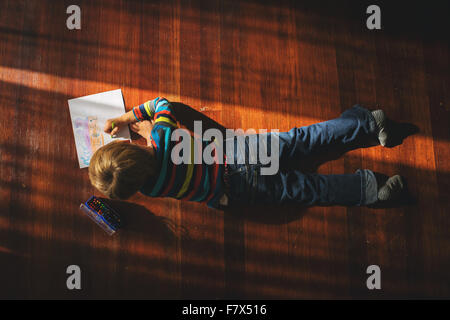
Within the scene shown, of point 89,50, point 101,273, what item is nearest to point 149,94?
point 89,50

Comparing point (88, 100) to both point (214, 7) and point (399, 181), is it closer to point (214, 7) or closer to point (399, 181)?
point (214, 7)

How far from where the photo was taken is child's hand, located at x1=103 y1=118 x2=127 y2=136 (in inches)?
42.6

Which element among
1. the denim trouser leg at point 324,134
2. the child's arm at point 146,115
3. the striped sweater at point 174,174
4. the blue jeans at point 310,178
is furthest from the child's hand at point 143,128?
the denim trouser leg at point 324,134

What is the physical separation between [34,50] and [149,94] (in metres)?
0.55

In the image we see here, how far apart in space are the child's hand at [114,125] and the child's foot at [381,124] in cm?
98

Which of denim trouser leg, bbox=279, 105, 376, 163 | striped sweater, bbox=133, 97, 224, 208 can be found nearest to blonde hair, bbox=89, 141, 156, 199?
striped sweater, bbox=133, 97, 224, 208

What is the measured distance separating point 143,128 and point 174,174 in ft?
1.33

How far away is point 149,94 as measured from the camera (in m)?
1.16

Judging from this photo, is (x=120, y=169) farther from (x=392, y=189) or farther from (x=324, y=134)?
(x=392, y=189)

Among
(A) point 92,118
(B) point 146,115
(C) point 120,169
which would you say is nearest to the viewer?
(C) point 120,169

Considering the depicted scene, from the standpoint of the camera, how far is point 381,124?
3.47 ft

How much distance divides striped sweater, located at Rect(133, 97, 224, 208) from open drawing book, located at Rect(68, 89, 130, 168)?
30cm

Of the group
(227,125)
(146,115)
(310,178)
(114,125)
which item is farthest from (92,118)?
(310,178)

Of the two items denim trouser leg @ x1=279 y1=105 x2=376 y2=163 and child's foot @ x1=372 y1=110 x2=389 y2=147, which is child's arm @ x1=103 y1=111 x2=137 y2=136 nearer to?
denim trouser leg @ x1=279 y1=105 x2=376 y2=163
